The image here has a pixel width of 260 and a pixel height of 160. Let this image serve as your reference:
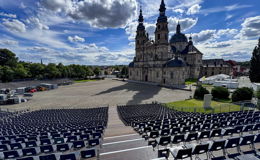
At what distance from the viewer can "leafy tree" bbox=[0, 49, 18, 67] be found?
191ft

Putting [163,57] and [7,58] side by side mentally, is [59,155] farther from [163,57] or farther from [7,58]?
[7,58]

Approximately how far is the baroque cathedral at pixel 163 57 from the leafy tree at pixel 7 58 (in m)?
57.9

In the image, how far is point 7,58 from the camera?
59719 millimetres

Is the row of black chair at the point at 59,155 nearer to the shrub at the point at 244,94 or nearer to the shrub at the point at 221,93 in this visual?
the shrub at the point at 244,94

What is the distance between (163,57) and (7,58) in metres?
73.3

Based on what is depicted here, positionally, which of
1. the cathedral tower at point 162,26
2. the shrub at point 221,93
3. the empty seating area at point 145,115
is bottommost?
the empty seating area at point 145,115

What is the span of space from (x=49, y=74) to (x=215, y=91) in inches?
2637

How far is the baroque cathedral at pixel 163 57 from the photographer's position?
4625 cm

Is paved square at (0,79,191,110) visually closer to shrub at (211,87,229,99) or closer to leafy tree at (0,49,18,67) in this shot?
shrub at (211,87,229,99)

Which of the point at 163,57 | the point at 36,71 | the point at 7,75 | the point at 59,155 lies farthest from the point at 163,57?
the point at 7,75

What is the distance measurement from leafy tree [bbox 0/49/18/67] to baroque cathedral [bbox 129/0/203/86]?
5786cm

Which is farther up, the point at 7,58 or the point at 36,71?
the point at 7,58

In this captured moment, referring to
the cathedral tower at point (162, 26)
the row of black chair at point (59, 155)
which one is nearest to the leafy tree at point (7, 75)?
the cathedral tower at point (162, 26)

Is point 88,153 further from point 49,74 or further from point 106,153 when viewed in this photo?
point 49,74
